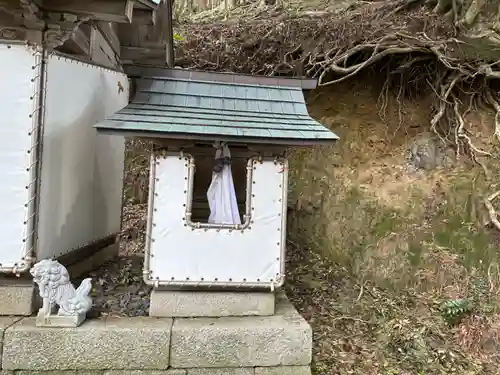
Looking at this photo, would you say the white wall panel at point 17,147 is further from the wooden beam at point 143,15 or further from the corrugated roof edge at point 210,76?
the wooden beam at point 143,15

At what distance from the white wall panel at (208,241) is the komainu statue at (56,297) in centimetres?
73

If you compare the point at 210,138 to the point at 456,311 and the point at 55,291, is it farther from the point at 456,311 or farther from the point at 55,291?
the point at 456,311

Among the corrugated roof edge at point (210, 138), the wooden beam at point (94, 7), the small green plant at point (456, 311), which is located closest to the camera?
the corrugated roof edge at point (210, 138)

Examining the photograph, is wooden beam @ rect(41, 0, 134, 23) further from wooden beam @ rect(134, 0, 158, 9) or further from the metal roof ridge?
the metal roof ridge

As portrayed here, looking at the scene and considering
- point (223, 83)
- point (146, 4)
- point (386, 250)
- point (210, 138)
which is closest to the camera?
point (210, 138)

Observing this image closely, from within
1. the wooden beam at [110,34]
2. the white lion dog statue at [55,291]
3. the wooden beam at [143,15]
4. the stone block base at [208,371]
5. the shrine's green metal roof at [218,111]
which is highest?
the wooden beam at [110,34]

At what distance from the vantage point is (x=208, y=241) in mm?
4113

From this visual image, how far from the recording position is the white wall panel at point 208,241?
13.4 ft

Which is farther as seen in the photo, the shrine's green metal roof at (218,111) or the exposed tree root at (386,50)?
the exposed tree root at (386,50)

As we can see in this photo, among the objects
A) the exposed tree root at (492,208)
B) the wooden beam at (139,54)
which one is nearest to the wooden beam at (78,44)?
the wooden beam at (139,54)

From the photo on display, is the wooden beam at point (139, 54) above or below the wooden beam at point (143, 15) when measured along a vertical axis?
above

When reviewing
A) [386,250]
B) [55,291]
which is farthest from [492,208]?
[55,291]

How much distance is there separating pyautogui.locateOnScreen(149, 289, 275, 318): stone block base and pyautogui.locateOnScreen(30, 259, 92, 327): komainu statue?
0.71 meters

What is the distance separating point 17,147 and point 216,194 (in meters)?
1.93
